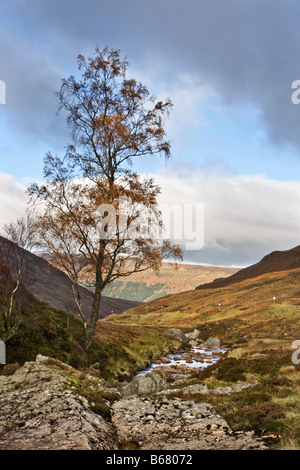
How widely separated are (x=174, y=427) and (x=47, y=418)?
3456 millimetres

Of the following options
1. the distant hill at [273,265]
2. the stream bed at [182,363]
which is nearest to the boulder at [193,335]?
the stream bed at [182,363]

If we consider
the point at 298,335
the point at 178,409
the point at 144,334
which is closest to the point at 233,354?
the point at 298,335

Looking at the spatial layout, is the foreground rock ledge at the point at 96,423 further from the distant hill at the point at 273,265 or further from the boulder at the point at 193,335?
the distant hill at the point at 273,265

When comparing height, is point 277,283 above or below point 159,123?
below

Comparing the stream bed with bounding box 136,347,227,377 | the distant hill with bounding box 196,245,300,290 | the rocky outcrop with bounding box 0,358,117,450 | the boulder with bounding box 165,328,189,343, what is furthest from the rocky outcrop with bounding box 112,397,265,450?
the distant hill with bounding box 196,245,300,290

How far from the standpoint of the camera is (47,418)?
7965 mm

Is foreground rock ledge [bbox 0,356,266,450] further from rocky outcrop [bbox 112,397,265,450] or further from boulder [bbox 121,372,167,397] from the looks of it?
boulder [bbox 121,372,167,397]

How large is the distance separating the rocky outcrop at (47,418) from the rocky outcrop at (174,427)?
0.70m

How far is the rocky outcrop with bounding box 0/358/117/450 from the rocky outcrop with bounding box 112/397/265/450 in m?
0.70

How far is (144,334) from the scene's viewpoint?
45531 millimetres

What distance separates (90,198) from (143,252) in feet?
16.1

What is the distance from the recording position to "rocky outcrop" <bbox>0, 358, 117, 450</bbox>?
6723 mm

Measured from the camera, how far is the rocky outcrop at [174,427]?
7281 millimetres
